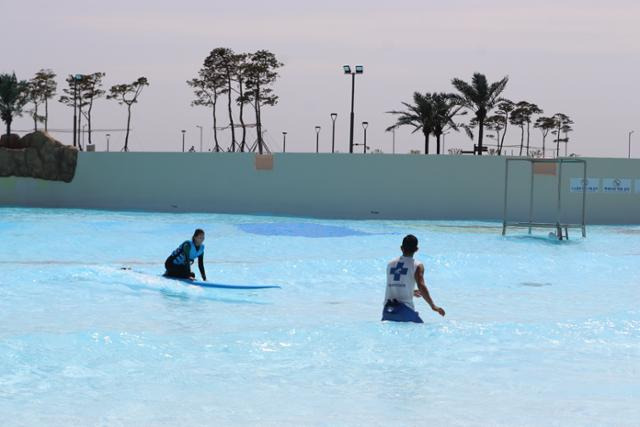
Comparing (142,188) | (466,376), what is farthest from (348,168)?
(466,376)

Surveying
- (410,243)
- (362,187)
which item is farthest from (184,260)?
(362,187)

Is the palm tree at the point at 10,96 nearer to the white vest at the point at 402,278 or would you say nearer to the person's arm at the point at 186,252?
the person's arm at the point at 186,252

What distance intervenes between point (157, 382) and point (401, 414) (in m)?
2.35

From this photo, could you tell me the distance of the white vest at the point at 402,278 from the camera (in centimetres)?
995

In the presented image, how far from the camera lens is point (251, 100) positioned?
55.7 meters

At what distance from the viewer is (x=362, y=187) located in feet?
111

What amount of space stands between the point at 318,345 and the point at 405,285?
1168mm

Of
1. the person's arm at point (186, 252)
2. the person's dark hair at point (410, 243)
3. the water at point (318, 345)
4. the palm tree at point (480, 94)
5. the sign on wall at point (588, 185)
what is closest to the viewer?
the water at point (318, 345)

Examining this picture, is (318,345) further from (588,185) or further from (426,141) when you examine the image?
(426,141)

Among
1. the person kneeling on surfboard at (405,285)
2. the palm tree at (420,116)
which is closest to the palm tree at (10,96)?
the palm tree at (420,116)

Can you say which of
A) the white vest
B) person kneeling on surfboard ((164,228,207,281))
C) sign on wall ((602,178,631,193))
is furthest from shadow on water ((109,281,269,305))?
sign on wall ((602,178,631,193))

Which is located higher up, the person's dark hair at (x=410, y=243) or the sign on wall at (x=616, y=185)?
the sign on wall at (x=616, y=185)

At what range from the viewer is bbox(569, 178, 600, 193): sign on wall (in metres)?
33.0

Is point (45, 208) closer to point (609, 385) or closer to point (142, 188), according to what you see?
point (142, 188)
